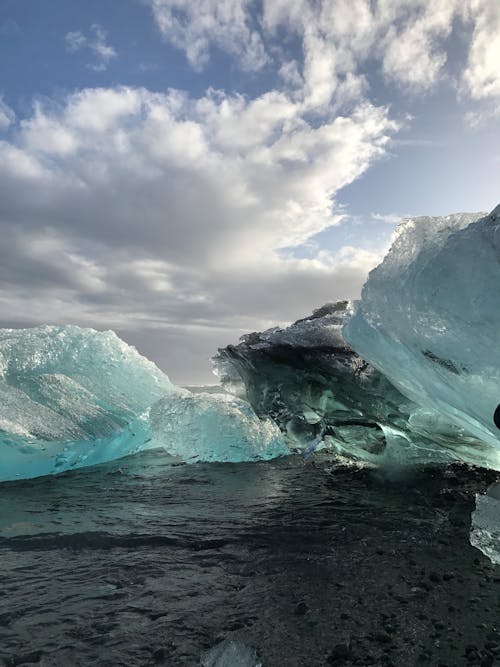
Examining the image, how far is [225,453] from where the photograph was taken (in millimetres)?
8141

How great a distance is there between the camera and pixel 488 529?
307 centimetres

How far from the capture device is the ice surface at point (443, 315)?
3.21 meters

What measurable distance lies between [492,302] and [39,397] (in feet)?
23.1

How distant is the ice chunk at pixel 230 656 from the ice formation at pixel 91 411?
18.0ft

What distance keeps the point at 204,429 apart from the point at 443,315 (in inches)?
213

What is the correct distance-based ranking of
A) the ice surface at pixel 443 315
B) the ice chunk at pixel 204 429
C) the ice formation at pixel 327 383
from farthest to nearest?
the ice chunk at pixel 204 429 < the ice formation at pixel 327 383 < the ice surface at pixel 443 315

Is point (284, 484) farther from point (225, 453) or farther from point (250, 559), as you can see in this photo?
point (250, 559)

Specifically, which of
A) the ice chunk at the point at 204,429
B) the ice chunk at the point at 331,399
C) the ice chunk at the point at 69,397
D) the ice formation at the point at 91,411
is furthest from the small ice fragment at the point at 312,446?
the ice chunk at the point at 69,397

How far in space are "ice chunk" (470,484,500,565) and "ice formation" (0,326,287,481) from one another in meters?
5.24

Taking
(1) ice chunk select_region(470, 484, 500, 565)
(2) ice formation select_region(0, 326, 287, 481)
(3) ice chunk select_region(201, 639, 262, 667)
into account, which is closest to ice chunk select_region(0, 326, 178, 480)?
(2) ice formation select_region(0, 326, 287, 481)

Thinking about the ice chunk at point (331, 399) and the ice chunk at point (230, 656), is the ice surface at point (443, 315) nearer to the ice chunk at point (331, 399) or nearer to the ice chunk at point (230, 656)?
the ice chunk at point (331, 399)

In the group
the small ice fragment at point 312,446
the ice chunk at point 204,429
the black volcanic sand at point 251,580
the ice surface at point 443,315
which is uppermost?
the ice surface at point 443,315

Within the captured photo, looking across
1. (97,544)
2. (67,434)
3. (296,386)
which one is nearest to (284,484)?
(296,386)

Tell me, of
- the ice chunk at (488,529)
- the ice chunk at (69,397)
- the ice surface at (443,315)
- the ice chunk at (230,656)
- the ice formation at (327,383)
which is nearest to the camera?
the ice chunk at (230,656)
